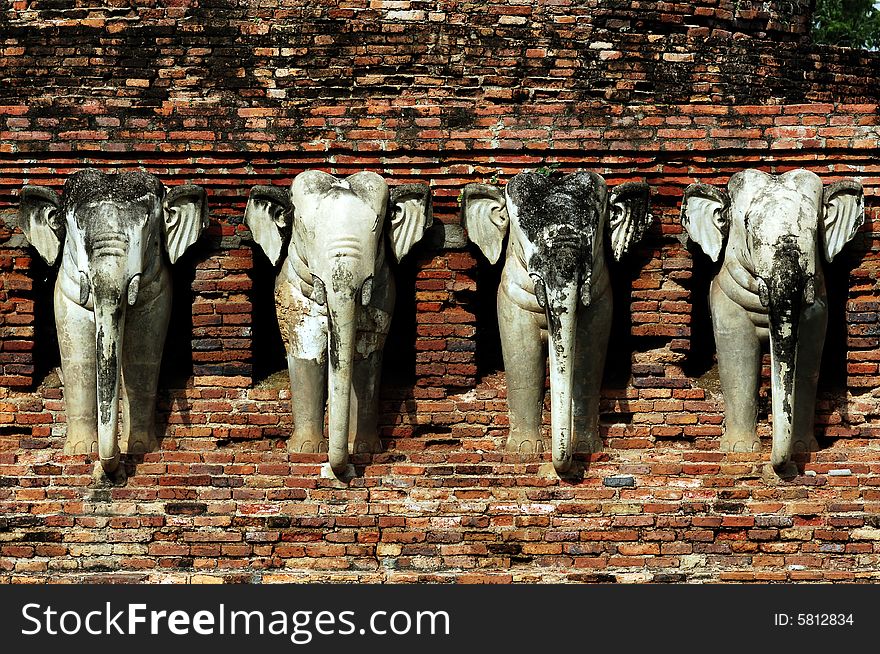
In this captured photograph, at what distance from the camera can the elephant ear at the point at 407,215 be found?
12805 mm

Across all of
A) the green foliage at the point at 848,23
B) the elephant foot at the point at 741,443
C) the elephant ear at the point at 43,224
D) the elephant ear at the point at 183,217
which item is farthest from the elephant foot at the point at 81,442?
the green foliage at the point at 848,23

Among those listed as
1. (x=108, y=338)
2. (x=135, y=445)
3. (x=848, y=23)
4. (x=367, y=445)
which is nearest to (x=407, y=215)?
(x=367, y=445)

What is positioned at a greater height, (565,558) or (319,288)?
(319,288)

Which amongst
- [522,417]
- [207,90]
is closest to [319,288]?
[522,417]

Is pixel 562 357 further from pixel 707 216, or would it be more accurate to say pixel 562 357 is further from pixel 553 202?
pixel 707 216

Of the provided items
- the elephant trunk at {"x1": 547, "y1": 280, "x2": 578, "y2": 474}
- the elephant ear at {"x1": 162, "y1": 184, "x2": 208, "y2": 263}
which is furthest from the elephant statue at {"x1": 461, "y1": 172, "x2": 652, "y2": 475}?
the elephant ear at {"x1": 162, "y1": 184, "x2": 208, "y2": 263}

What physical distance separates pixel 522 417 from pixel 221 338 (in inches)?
71.5

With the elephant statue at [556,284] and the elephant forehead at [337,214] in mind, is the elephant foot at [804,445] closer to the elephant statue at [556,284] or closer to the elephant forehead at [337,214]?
the elephant statue at [556,284]

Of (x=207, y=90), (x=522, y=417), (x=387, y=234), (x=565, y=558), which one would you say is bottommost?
(x=565, y=558)

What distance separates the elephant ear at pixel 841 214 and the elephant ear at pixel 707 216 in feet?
1.86

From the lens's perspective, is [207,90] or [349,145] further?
[207,90]

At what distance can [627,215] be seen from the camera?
12.8 metres

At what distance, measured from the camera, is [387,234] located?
12.8 m

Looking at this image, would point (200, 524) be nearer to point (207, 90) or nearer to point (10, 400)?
point (10, 400)
